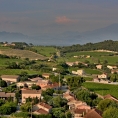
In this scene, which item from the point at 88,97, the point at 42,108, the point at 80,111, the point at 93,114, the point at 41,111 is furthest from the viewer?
the point at 88,97

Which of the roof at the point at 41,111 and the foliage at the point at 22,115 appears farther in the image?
the roof at the point at 41,111

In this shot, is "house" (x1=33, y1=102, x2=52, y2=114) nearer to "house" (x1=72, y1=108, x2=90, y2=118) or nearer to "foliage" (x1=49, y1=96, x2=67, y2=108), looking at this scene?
"foliage" (x1=49, y1=96, x2=67, y2=108)

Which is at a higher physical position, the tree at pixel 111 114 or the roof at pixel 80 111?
the tree at pixel 111 114

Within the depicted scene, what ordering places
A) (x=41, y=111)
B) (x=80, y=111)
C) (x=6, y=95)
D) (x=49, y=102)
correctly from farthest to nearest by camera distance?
1. (x=6, y=95)
2. (x=49, y=102)
3. (x=80, y=111)
4. (x=41, y=111)

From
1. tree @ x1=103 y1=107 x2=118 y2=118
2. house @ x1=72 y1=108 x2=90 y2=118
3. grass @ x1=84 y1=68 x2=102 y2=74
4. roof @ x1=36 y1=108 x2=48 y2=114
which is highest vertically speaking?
grass @ x1=84 y1=68 x2=102 y2=74

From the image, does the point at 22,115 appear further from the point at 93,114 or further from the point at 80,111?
the point at 80,111

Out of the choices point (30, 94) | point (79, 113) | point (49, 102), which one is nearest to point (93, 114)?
point (79, 113)

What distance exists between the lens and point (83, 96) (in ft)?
112

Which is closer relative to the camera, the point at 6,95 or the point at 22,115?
the point at 22,115

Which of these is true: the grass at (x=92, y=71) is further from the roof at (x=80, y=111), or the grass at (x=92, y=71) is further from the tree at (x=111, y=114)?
the tree at (x=111, y=114)

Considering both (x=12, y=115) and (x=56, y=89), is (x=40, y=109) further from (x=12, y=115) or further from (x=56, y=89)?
(x=56, y=89)

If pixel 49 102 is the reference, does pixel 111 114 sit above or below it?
below

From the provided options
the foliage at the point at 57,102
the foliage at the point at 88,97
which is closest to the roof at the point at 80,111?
the foliage at the point at 57,102

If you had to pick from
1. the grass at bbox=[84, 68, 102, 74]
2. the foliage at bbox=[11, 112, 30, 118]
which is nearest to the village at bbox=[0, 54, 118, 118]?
the foliage at bbox=[11, 112, 30, 118]
